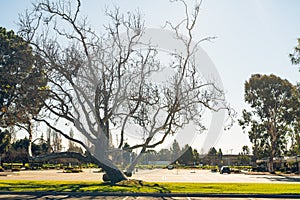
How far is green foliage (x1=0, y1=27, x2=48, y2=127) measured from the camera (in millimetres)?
30031

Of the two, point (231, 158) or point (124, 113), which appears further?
point (231, 158)

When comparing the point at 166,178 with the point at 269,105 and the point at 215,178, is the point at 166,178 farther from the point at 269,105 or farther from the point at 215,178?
the point at 269,105

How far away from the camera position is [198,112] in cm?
3253

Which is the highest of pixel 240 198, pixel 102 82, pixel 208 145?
pixel 102 82

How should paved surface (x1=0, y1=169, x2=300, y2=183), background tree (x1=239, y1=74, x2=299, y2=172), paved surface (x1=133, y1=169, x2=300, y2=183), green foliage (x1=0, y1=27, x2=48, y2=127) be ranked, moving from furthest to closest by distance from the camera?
background tree (x1=239, y1=74, x2=299, y2=172)
paved surface (x1=0, y1=169, x2=300, y2=183)
paved surface (x1=133, y1=169, x2=300, y2=183)
green foliage (x1=0, y1=27, x2=48, y2=127)

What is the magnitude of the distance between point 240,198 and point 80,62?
15165 mm

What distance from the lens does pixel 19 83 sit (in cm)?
3189

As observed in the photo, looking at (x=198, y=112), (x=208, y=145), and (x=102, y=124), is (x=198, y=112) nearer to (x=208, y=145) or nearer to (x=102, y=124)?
(x=208, y=145)

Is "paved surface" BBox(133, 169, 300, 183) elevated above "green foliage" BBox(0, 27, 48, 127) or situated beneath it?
situated beneath

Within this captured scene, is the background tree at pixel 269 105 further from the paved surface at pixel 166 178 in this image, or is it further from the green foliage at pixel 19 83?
the green foliage at pixel 19 83

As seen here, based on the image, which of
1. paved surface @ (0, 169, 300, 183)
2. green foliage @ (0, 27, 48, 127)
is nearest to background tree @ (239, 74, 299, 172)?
paved surface @ (0, 169, 300, 183)

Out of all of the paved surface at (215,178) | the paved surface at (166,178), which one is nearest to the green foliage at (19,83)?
the paved surface at (166,178)

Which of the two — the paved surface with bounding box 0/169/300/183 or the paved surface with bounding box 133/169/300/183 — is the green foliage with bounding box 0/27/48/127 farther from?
the paved surface with bounding box 133/169/300/183

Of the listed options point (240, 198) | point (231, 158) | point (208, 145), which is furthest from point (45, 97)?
point (231, 158)
